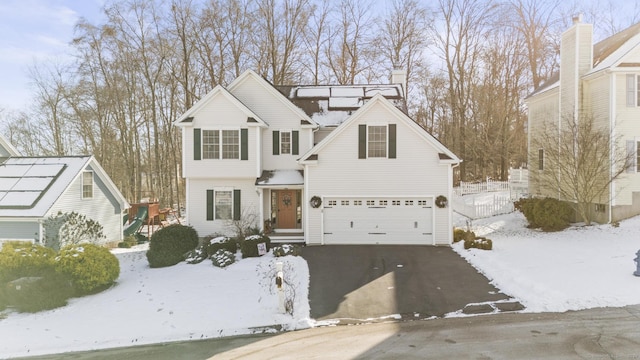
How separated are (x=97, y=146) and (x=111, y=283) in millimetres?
26631

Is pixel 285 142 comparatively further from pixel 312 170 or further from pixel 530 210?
pixel 530 210

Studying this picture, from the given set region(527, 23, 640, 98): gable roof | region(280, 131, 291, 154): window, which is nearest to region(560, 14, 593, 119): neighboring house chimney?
region(527, 23, 640, 98): gable roof

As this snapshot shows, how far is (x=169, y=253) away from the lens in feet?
53.4

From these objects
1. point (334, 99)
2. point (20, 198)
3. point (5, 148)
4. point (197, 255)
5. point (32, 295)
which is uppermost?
point (334, 99)

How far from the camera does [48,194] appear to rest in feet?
58.3

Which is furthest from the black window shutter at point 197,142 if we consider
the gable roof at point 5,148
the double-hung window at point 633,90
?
the double-hung window at point 633,90

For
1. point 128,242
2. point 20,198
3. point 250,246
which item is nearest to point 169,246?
point 250,246

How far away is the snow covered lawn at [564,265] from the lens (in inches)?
403

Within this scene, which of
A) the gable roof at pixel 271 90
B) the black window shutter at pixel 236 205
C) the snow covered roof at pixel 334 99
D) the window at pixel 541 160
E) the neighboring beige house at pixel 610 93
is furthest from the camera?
the window at pixel 541 160

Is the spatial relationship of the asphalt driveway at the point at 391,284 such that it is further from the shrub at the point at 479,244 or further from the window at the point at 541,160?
the window at the point at 541,160

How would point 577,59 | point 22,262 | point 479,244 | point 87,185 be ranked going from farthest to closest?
point 577,59 → point 87,185 → point 479,244 → point 22,262

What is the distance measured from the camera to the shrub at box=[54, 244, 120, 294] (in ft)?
40.4

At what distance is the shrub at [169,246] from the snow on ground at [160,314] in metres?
1.82

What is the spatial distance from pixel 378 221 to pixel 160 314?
→ 10.4 m
